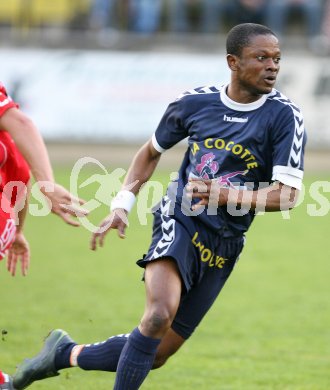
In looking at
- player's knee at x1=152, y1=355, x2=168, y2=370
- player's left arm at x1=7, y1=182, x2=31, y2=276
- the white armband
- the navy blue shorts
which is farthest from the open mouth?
player's knee at x1=152, y1=355, x2=168, y2=370

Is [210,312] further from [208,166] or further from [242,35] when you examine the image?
[242,35]

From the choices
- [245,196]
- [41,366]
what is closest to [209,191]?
[245,196]

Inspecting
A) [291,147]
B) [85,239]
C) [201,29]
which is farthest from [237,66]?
[201,29]

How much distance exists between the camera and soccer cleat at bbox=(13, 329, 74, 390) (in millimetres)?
6281

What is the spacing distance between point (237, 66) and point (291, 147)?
602 mm

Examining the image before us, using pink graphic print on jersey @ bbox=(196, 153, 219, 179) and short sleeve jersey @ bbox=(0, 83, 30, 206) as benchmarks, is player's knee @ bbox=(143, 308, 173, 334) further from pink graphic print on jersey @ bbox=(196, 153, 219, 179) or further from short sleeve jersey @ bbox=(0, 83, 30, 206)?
short sleeve jersey @ bbox=(0, 83, 30, 206)

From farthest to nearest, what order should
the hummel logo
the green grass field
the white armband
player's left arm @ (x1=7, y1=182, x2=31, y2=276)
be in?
the green grass field
the white armband
player's left arm @ (x1=7, y1=182, x2=31, y2=276)
the hummel logo

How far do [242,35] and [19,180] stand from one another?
152 cm

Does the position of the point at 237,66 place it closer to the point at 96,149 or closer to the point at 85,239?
the point at 85,239

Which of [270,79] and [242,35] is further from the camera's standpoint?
[242,35]

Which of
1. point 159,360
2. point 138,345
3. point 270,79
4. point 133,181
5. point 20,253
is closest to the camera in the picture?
point 138,345

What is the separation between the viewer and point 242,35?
584 cm

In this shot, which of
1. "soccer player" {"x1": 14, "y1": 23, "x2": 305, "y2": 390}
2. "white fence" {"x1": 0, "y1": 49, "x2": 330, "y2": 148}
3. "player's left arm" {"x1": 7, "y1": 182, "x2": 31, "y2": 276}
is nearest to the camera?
"soccer player" {"x1": 14, "y1": 23, "x2": 305, "y2": 390}

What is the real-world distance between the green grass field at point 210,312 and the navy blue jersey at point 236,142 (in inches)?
58.2
